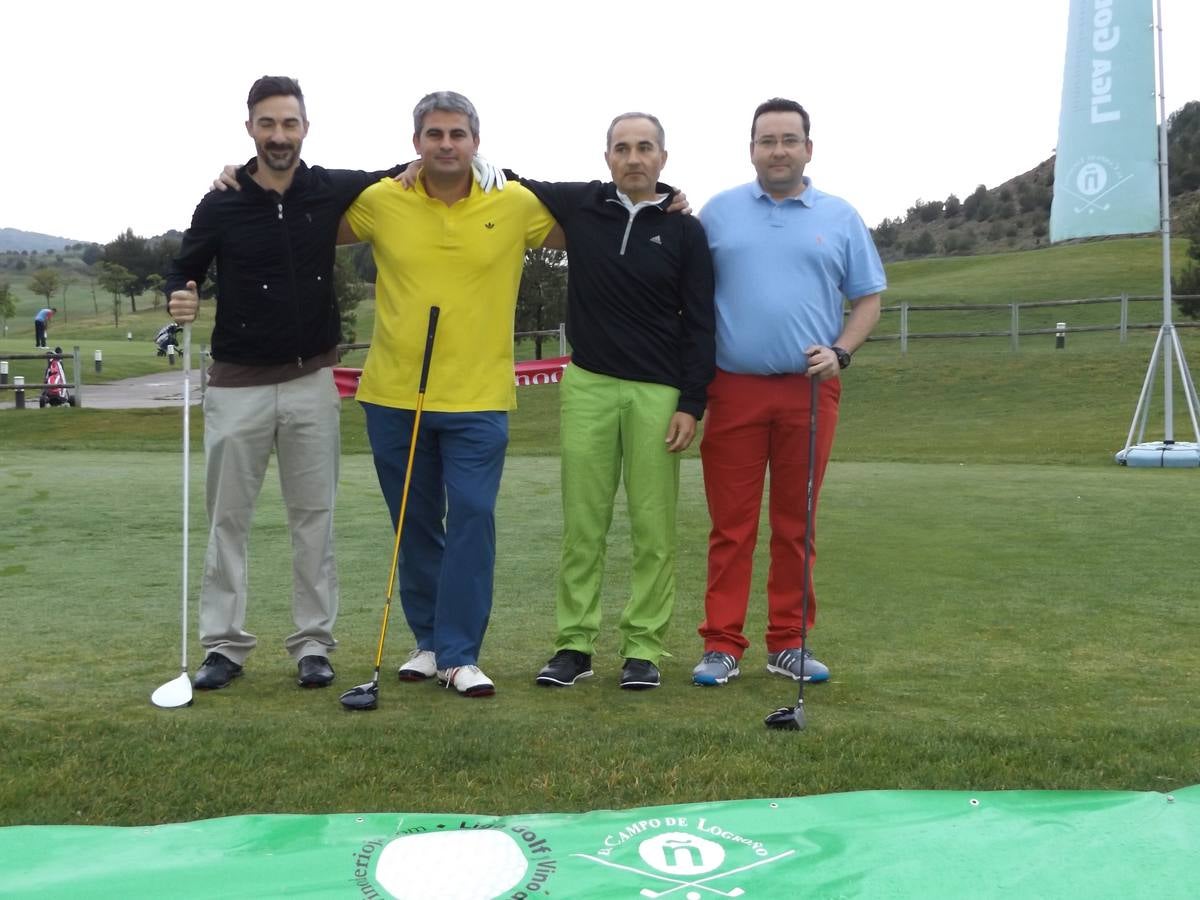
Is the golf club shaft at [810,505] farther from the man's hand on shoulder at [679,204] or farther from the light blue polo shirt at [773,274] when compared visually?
the man's hand on shoulder at [679,204]

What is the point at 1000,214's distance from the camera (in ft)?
192

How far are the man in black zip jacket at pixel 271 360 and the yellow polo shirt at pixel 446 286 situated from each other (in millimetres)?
170

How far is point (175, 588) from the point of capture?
586 centimetres

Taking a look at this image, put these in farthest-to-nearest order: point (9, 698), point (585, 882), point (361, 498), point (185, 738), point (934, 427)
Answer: point (934, 427)
point (361, 498)
point (9, 698)
point (185, 738)
point (585, 882)

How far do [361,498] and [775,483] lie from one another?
5445 millimetres

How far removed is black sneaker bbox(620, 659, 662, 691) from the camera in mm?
4043

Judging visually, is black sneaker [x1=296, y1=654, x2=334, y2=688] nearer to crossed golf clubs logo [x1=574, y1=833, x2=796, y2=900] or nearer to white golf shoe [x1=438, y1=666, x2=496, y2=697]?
white golf shoe [x1=438, y1=666, x2=496, y2=697]

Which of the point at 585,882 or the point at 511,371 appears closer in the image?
the point at 585,882

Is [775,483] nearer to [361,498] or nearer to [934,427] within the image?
[361,498]

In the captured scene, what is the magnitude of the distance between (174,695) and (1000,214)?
59.1m

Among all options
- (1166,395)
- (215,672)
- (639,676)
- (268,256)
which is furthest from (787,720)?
(1166,395)

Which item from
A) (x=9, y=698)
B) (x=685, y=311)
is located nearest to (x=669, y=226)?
(x=685, y=311)

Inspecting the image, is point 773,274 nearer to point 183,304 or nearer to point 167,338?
point 183,304

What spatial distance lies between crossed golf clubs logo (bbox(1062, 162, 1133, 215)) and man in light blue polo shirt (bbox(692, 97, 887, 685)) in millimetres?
9798
